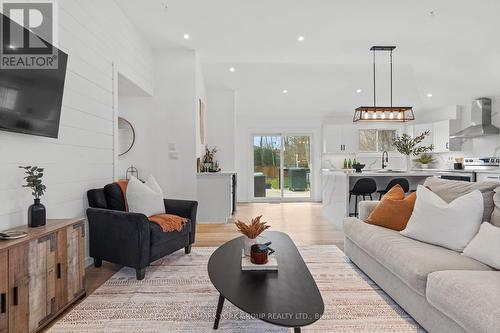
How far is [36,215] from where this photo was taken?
2.11m

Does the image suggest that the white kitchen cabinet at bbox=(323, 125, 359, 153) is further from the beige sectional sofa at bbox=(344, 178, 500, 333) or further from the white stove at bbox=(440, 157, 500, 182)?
the beige sectional sofa at bbox=(344, 178, 500, 333)

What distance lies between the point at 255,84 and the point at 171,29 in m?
2.83

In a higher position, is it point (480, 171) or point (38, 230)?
point (480, 171)

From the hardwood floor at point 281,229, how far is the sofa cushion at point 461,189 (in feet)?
4.66

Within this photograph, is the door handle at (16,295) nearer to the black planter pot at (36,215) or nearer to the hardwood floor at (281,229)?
the black planter pot at (36,215)

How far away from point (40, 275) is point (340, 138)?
7.43 metres

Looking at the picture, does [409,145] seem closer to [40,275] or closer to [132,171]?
[132,171]

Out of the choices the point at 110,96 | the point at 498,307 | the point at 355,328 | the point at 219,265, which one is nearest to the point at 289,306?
the point at 219,265

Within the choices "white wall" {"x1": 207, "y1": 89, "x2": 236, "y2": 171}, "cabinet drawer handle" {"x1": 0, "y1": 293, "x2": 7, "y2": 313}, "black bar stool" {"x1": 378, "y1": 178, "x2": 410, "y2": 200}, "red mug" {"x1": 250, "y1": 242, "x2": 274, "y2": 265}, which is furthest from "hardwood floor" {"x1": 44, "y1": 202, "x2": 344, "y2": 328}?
"red mug" {"x1": 250, "y1": 242, "x2": 274, "y2": 265}

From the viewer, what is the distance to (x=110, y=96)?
3.59m

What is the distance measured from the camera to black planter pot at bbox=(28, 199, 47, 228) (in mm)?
2090

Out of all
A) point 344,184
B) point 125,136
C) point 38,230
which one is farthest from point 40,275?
point 344,184

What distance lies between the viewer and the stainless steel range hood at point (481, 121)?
5980mm

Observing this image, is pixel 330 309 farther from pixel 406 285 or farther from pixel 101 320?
pixel 101 320
